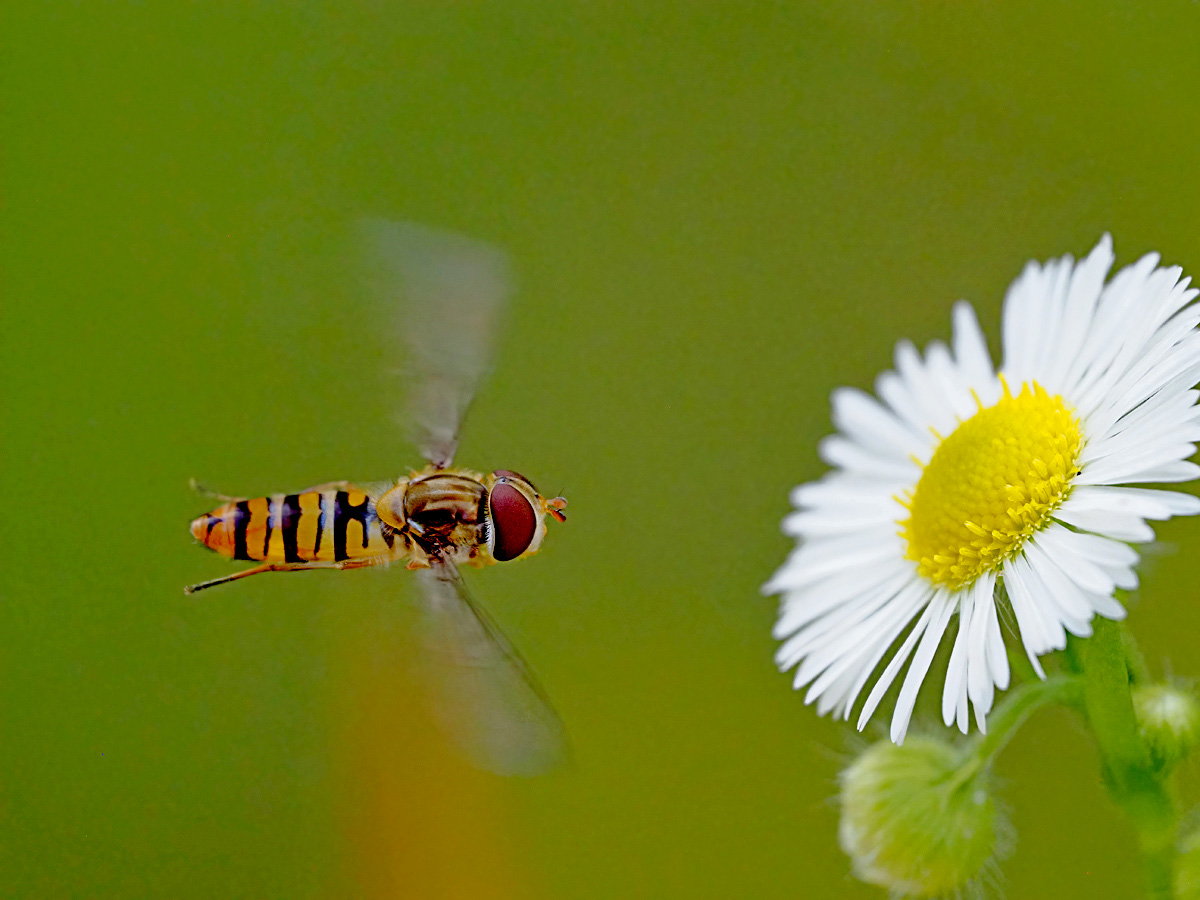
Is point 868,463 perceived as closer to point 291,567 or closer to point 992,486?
point 992,486

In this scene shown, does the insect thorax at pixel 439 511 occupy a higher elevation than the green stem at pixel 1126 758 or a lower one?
higher

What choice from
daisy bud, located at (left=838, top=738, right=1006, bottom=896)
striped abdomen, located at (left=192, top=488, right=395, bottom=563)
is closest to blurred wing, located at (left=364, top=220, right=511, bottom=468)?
striped abdomen, located at (left=192, top=488, right=395, bottom=563)

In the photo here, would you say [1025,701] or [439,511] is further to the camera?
[439,511]

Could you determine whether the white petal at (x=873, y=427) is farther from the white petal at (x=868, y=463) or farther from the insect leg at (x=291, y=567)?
the insect leg at (x=291, y=567)

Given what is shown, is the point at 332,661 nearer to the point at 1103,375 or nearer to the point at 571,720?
the point at 571,720

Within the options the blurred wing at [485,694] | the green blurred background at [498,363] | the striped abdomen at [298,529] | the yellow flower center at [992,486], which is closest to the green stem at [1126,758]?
the yellow flower center at [992,486]

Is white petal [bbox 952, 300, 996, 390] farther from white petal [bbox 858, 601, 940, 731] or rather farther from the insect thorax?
the insect thorax

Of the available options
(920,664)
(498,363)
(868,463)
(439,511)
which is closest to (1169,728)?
(920,664)
